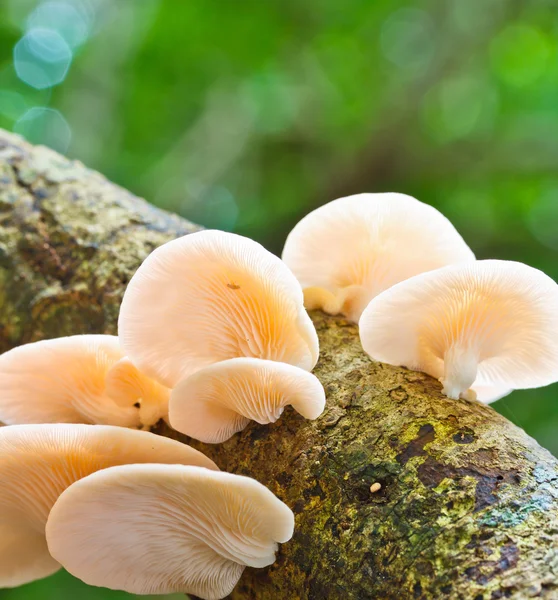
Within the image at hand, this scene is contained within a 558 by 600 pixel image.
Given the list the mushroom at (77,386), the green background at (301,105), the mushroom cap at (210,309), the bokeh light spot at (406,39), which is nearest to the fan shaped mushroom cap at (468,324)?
the mushroom cap at (210,309)

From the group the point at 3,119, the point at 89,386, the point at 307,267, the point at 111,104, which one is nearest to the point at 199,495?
the point at 89,386

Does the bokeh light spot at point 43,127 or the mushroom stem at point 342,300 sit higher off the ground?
the mushroom stem at point 342,300

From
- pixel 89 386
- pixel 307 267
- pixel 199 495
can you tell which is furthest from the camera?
pixel 307 267

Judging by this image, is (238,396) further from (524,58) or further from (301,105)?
(524,58)

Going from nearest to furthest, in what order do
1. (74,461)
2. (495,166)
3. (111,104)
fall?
(74,461) → (495,166) → (111,104)

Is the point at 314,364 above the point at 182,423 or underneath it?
→ above

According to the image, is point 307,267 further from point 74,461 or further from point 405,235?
point 74,461

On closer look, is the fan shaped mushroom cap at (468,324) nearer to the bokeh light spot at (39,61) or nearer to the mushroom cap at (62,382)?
the mushroom cap at (62,382)
